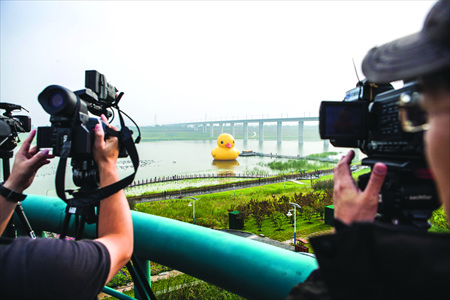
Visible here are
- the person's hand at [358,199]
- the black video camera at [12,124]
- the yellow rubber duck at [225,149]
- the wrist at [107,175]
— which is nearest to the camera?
the person's hand at [358,199]

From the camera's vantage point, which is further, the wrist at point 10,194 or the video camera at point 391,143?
A: the wrist at point 10,194

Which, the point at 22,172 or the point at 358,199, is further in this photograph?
the point at 22,172

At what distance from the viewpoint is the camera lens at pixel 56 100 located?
0.98 meters

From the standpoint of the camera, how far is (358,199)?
0.68 meters

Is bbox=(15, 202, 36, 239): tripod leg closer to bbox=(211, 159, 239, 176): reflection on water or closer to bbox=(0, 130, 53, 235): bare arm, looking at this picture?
bbox=(0, 130, 53, 235): bare arm

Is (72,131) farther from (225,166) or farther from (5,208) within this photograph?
(225,166)

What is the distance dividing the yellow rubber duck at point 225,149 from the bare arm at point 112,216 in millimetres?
23462

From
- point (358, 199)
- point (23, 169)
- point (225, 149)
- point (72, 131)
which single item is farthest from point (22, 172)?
point (225, 149)

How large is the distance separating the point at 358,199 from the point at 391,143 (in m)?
0.27

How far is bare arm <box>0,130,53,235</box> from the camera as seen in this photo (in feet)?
3.04

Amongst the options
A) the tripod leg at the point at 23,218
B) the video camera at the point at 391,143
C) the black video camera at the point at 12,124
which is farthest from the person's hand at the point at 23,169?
the video camera at the point at 391,143

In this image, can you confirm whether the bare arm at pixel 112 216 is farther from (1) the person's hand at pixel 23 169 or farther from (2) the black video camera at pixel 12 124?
(2) the black video camera at pixel 12 124

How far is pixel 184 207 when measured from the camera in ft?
33.6

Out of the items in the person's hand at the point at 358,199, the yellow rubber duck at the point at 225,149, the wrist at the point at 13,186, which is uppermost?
the person's hand at the point at 358,199
